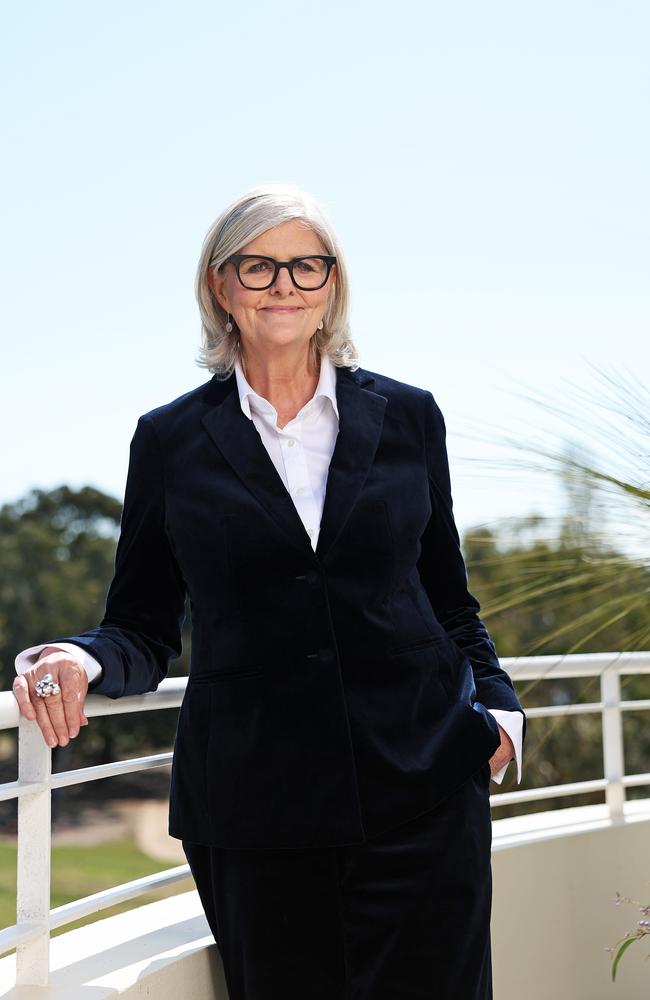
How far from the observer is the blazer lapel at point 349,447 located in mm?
1836

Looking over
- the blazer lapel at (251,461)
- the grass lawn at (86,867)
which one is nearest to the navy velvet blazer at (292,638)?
the blazer lapel at (251,461)

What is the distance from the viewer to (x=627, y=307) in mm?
27125

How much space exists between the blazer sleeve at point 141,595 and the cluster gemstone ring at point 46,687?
8 centimetres

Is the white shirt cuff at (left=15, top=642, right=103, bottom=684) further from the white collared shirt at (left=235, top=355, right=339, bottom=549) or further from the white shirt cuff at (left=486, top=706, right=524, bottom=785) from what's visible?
the white shirt cuff at (left=486, top=706, right=524, bottom=785)

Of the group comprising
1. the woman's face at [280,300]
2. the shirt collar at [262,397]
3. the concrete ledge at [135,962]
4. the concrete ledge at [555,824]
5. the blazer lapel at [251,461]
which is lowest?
the concrete ledge at [555,824]

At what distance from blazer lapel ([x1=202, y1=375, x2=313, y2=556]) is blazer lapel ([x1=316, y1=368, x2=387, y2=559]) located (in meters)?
0.05

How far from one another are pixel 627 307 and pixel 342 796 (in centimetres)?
2650

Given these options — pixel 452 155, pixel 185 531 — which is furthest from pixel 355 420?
pixel 452 155

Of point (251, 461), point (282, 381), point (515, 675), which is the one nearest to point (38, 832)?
point (251, 461)

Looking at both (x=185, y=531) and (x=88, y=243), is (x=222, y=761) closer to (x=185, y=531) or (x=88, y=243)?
(x=185, y=531)

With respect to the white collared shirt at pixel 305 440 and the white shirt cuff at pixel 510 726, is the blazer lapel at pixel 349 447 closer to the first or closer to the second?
the white collared shirt at pixel 305 440

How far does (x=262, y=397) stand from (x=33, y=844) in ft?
A: 2.47

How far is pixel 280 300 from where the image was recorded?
190 centimetres

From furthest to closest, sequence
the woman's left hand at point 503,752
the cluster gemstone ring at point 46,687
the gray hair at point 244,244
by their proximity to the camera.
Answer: the woman's left hand at point 503,752 → the gray hair at point 244,244 → the cluster gemstone ring at point 46,687
